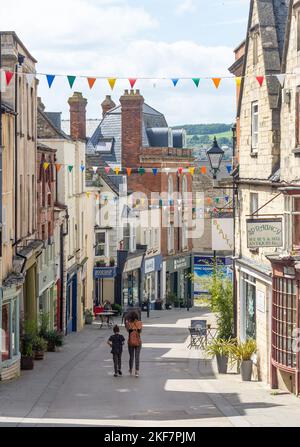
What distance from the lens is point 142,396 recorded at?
25.2 m

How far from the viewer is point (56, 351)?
124 ft

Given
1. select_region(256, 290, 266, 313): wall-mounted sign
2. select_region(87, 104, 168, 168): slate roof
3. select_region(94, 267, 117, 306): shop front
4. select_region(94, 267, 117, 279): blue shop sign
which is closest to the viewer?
select_region(256, 290, 266, 313): wall-mounted sign

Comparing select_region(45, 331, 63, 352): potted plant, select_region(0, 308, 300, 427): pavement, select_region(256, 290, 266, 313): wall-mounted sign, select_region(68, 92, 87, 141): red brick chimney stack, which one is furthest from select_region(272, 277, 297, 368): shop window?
select_region(68, 92, 87, 141): red brick chimney stack

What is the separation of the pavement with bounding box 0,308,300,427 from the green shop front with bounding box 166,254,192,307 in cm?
3957

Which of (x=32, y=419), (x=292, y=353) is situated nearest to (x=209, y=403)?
(x=292, y=353)

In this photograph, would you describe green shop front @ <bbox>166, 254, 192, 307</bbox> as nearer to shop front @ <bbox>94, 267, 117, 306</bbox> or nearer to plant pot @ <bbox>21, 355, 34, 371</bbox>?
shop front @ <bbox>94, 267, 117, 306</bbox>

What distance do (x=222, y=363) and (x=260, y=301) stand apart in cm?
277

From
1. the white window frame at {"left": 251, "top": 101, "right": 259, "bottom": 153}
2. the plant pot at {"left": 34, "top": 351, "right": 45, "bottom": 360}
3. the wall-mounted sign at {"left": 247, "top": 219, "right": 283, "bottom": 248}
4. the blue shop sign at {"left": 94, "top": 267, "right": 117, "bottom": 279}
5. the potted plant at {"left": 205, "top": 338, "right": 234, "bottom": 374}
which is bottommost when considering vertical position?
the plant pot at {"left": 34, "top": 351, "right": 45, "bottom": 360}

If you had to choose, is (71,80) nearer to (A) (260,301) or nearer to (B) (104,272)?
(A) (260,301)

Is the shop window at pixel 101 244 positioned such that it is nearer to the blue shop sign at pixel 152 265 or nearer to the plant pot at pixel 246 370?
the blue shop sign at pixel 152 265

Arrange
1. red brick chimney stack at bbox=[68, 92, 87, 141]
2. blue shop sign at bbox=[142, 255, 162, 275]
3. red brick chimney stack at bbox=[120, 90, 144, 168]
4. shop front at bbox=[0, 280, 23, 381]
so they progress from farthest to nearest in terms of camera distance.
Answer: red brick chimney stack at bbox=[120, 90, 144, 168], blue shop sign at bbox=[142, 255, 162, 275], red brick chimney stack at bbox=[68, 92, 87, 141], shop front at bbox=[0, 280, 23, 381]

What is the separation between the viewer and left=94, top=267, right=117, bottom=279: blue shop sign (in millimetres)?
61178

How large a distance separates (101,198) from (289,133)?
35.3m
